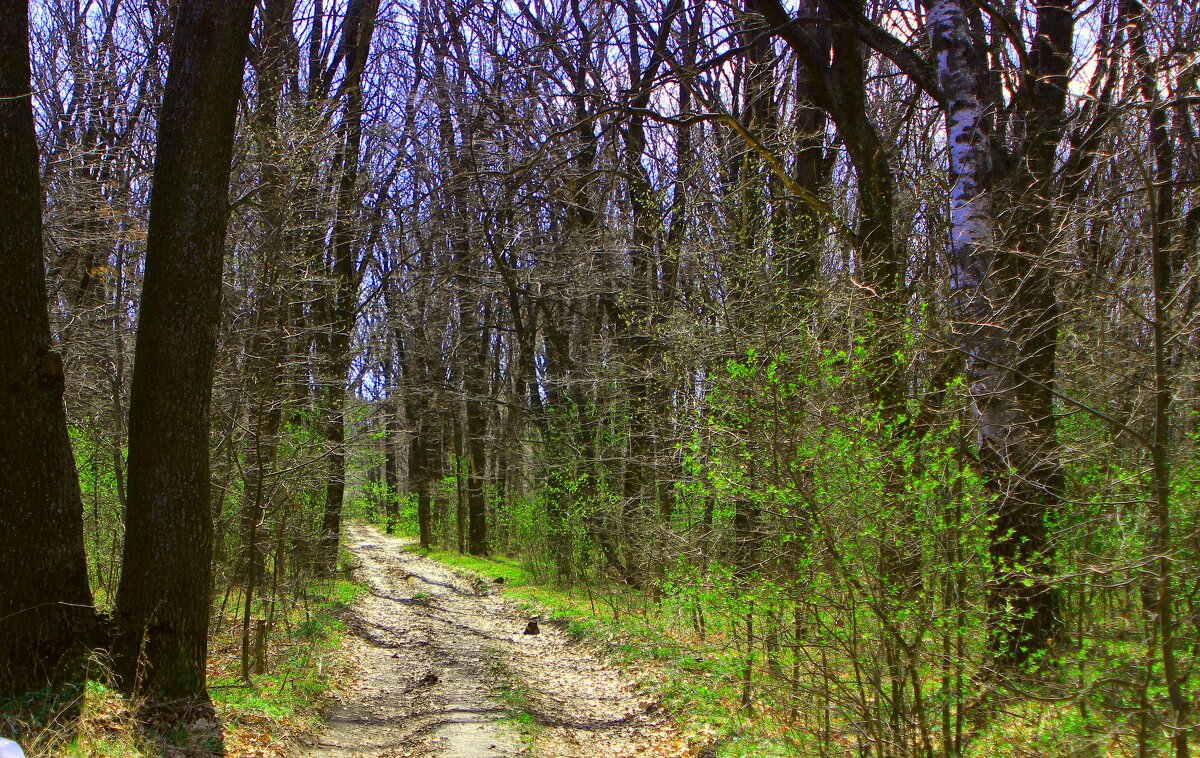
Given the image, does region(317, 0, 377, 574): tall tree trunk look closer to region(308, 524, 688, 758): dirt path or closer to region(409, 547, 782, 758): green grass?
region(308, 524, 688, 758): dirt path

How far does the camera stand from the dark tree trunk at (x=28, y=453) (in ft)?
18.0

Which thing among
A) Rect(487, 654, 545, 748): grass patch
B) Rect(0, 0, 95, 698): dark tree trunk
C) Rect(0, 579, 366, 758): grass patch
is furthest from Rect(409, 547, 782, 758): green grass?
Rect(0, 0, 95, 698): dark tree trunk

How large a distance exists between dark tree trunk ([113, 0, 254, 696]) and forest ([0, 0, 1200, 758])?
24 mm

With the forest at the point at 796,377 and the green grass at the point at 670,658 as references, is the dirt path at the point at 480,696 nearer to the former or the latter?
the green grass at the point at 670,658

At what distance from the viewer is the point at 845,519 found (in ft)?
15.8

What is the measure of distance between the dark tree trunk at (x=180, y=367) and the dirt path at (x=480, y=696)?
169 centimetres

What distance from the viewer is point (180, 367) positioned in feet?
20.2

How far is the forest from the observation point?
4.57 meters

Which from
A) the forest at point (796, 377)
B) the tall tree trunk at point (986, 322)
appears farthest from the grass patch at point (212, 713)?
the tall tree trunk at point (986, 322)

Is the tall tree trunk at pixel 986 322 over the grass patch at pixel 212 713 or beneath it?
over

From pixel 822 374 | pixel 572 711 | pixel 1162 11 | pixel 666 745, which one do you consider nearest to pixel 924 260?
pixel 1162 11

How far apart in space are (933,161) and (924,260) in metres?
2.87

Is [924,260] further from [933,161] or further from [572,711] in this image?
[572,711]

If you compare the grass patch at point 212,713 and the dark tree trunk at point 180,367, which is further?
the dark tree trunk at point 180,367
